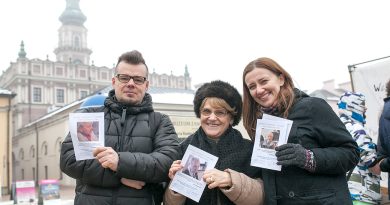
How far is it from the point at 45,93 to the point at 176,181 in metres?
50.9

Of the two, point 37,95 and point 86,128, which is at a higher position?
point 37,95

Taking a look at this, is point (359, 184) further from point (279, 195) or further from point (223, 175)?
point (223, 175)

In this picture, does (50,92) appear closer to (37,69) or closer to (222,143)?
(37,69)

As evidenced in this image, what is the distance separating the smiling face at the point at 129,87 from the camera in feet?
10.1

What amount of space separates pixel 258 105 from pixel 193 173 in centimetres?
70

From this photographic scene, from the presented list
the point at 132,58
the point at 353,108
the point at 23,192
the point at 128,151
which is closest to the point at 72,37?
the point at 23,192

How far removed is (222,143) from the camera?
3.00 m

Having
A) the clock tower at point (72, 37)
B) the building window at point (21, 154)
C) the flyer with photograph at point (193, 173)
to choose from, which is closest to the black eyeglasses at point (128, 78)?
the flyer with photograph at point (193, 173)

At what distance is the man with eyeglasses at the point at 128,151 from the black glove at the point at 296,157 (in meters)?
0.86

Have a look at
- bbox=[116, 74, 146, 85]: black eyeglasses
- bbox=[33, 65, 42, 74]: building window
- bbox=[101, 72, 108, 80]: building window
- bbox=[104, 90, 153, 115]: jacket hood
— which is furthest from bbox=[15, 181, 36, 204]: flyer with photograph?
bbox=[101, 72, 108, 80]: building window

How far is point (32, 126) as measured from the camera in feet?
124

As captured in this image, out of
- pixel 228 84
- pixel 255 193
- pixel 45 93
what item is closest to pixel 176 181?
pixel 255 193

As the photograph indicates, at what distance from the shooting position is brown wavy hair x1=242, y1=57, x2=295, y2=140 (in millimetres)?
2756

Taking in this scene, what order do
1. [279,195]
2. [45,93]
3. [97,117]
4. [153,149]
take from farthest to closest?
[45,93], [153,149], [97,117], [279,195]
